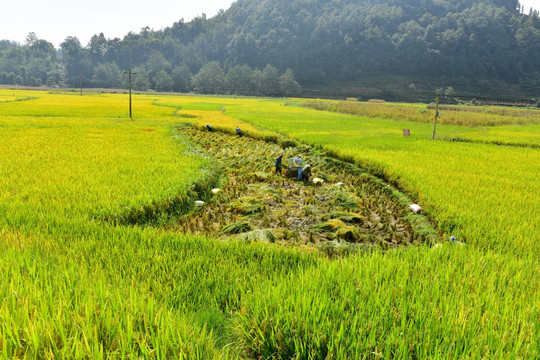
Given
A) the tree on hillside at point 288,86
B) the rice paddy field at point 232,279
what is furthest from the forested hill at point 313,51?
the rice paddy field at point 232,279

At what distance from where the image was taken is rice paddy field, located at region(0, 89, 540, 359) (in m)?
1.76

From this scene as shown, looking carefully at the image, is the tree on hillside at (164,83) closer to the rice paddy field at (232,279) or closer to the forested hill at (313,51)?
the forested hill at (313,51)

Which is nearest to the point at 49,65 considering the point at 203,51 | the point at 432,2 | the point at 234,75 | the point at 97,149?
the point at 203,51

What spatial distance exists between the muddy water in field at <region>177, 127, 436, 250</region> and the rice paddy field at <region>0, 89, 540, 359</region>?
0.43m

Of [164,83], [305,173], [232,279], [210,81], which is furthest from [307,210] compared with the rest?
[164,83]

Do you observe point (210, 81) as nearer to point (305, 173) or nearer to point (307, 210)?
point (305, 173)

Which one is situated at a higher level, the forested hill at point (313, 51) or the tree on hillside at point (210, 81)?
the forested hill at point (313, 51)

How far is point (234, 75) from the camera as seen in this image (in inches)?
3538

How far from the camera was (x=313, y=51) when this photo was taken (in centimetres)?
11475

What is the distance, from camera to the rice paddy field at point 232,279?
5.77 ft

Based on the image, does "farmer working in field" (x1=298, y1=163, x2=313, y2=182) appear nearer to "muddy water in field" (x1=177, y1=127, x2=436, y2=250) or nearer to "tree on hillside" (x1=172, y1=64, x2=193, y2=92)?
"muddy water in field" (x1=177, y1=127, x2=436, y2=250)

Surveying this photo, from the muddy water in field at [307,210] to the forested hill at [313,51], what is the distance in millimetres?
80209

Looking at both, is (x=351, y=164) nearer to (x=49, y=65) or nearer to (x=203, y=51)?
(x=203, y=51)

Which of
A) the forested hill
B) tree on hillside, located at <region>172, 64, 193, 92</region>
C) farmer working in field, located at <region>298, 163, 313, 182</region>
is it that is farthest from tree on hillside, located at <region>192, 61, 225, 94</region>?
farmer working in field, located at <region>298, 163, 313, 182</region>
